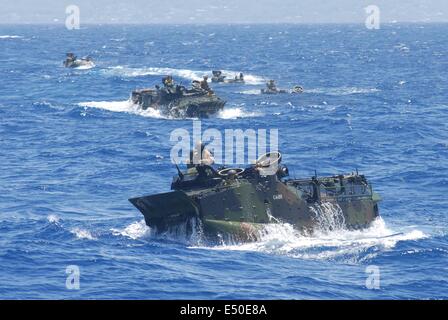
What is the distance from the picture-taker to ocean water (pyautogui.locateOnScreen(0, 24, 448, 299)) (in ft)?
109

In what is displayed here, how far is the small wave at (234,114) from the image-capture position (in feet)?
262

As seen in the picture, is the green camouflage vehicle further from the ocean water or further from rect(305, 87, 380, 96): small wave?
rect(305, 87, 380, 96): small wave

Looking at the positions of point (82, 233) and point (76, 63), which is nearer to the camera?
point (82, 233)

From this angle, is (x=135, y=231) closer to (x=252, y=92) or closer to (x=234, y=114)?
(x=234, y=114)

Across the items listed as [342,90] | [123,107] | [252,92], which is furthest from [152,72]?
[123,107]

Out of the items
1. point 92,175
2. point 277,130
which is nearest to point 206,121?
point 277,130

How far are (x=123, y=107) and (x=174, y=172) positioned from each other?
33077 millimetres

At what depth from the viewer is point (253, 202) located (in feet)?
131

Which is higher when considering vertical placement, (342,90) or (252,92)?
(252,92)

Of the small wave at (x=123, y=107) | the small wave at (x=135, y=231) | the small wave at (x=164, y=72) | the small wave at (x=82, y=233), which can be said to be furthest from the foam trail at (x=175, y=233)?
the small wave at (x=164, y=72)

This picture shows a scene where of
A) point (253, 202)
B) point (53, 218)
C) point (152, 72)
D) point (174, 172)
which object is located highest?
point (253, 202)

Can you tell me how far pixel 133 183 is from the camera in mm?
51500
